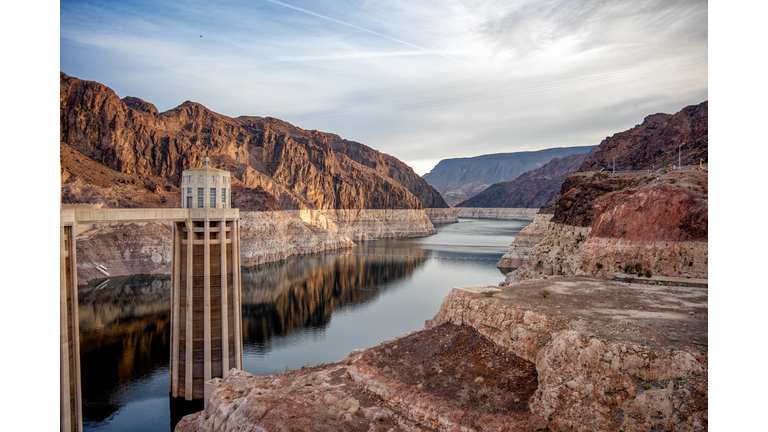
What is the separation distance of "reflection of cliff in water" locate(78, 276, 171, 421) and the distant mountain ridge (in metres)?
20.7

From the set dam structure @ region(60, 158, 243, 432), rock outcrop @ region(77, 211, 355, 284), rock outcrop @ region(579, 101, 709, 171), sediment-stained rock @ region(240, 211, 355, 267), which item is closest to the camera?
dam structure @ region(60, 158, 243, 432)

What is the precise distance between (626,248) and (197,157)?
3229 inches

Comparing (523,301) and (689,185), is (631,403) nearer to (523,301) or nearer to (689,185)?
(523,301)

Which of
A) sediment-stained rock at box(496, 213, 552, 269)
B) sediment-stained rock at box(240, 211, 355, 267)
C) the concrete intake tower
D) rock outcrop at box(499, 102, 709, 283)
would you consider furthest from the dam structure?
sediment-stained rock at box(496, 213, 552, 269)

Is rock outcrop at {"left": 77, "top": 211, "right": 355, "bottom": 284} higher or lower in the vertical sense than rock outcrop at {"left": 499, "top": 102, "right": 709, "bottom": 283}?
lower

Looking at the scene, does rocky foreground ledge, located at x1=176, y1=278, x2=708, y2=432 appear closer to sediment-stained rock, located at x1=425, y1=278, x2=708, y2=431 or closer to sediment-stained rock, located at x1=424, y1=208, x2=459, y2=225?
sediment-stained rock, located at x1=425, y1=278, x2=708, y2=431

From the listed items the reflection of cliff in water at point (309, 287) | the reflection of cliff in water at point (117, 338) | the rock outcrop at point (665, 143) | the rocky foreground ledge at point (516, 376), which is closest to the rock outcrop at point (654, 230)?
the rock outcrop at point (665, 143)

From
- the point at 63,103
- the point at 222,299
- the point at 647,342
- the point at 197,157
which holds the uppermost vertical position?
the point at 63,103

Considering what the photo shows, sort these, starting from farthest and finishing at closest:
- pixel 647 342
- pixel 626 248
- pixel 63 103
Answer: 1. pixel 63 103
2. pixel 626 248
3. pixel 647 342

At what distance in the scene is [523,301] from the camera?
42.0 feet

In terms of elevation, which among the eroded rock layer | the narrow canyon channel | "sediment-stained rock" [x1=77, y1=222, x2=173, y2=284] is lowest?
the narrow canyon channel

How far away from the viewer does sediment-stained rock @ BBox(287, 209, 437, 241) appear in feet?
320

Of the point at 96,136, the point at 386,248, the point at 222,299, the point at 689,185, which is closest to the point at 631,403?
the point at 689,185

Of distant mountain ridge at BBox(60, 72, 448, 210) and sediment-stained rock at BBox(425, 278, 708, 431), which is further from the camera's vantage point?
distant mountain ridge at BBox(60, 72, 448, 210)
